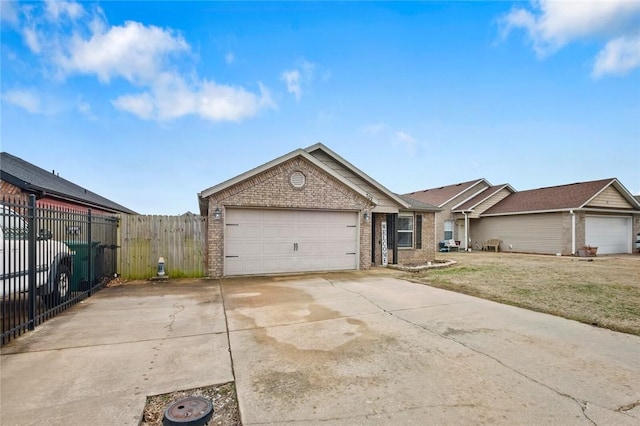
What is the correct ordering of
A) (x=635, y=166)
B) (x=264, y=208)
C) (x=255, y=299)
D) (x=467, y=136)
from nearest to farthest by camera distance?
(x=255, y=299) < (x=264, y=208) < (x=467, y=136) < (x=635, y=166)

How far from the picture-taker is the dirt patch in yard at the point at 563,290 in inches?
242

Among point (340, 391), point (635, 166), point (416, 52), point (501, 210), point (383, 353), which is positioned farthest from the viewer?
point (501, 210)

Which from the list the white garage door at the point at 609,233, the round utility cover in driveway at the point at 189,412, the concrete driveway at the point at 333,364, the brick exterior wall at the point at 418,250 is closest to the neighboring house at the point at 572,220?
the white garage door at the point at 609,233

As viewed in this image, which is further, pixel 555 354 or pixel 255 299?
pixel 255 299

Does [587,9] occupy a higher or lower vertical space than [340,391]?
higher

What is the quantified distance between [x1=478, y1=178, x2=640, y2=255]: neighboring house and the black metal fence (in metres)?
→ 24.3

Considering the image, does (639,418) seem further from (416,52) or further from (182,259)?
(416,52)

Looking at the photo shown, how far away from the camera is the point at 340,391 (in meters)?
3.16

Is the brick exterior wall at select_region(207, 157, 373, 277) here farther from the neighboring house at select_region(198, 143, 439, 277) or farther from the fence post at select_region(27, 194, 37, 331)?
the fence post at select_region(27, 194, 37, 331)

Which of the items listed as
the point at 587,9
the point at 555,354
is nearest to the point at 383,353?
the point at 555,354

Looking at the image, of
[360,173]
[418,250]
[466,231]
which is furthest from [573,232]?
[360,173]

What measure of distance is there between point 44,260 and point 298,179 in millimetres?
7390

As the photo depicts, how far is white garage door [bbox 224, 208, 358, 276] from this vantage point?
10.8 m

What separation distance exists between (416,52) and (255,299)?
11740mm
